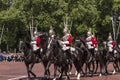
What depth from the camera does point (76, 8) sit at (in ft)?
242

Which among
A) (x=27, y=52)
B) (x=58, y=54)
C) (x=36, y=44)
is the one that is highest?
(x=36, y=44)

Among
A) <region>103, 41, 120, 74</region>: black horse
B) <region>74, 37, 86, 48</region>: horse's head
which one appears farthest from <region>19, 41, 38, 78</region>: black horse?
<region>103, 41, 120, 74</region>: black horse

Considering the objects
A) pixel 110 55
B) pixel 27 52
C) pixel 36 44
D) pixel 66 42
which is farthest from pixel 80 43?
pixel 110 55

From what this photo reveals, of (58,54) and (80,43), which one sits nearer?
(58,54)

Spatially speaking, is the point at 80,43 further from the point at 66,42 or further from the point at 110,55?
the point at 110,55

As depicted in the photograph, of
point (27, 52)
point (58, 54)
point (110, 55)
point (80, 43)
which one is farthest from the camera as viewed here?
point (110, 55)

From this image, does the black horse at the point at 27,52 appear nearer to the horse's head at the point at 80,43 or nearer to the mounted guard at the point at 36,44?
the mounted guard at the point at 36,44

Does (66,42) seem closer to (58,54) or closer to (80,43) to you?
(58,54)

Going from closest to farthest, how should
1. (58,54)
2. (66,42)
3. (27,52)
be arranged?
1. (58,54)
2. (66,42)
3. (27,52)

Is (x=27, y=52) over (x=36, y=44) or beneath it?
beneath

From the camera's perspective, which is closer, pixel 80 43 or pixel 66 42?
pixel 66 42

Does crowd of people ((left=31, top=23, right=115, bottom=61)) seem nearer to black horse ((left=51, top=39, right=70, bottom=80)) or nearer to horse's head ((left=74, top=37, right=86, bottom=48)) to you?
black horse ((left=51, top=39, right=70, bottom=80))

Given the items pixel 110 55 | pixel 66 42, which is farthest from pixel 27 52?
pixel 110 55

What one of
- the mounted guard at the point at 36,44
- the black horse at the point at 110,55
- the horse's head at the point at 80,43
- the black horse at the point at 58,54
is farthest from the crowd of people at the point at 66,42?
the horse's head at the point at 80,43
